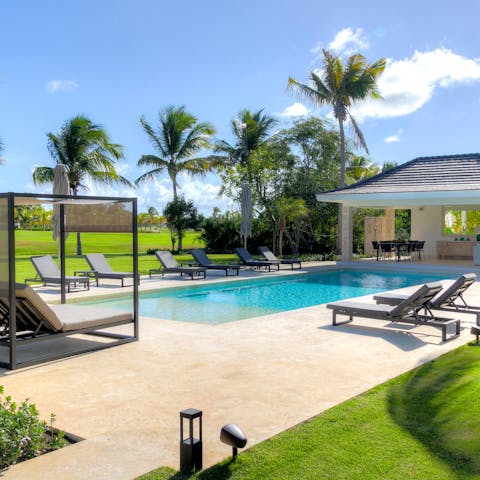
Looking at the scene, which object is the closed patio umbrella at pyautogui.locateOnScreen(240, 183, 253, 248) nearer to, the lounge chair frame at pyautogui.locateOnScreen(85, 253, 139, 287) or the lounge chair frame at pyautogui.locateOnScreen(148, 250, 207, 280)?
the lounge chair frame at pyautogui.locateOnScreen(148, 250, 207, 280)

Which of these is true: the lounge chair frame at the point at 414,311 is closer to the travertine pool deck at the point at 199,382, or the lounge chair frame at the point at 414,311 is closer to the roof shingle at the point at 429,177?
the travertine pool deck at the point at 199,382

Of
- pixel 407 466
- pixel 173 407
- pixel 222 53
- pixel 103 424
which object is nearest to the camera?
pixel 407 466

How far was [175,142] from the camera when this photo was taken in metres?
30.0

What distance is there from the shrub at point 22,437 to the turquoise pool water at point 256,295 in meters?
5.65

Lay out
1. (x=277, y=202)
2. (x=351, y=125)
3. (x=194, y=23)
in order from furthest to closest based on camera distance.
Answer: (x=351, y=125)
(x=277, y=202)
(x=194, y=23)

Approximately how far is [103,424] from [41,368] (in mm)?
2119

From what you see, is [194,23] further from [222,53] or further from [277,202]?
[277,202]

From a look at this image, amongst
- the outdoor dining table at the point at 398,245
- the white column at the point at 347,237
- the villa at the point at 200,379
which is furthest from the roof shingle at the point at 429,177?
the villa at the point at 200,379

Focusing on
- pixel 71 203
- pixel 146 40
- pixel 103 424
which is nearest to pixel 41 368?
pixel 103 424

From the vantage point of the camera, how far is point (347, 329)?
27.2ft

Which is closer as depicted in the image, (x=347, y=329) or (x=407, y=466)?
(x=407, y=466)

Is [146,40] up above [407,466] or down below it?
above

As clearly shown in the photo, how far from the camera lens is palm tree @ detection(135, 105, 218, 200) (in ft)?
98.5

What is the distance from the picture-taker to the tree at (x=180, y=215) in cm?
2842
